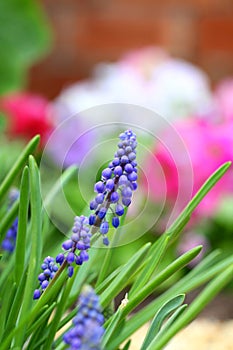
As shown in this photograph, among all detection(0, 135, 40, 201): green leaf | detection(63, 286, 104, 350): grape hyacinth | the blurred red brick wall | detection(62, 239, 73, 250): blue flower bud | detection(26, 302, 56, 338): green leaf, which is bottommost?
detection(63, 286, 104, 350): grape hyacinth

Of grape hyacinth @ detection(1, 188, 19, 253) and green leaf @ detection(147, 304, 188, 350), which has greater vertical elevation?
grape hyacinth @ detection(1, 188, 19, 253)

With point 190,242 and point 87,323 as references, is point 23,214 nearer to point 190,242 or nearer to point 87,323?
point 87,323

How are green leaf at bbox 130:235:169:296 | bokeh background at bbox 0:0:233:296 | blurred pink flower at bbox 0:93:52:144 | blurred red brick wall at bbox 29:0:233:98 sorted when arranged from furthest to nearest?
blurred red brick wall at bbox 29:0:233:98, blurred pink flower at bbox 0:93:52:144, bokeh background at bbox 0:0:233:296, green leaf at bbox 130:235:169:296

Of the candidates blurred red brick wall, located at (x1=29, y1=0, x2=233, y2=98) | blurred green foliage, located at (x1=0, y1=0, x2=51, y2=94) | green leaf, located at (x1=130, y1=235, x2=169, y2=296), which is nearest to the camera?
green leaf, located at (x1=130, y1=235, x2=169, y2=296)

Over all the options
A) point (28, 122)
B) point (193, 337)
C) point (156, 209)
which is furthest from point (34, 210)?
point (28, 122)

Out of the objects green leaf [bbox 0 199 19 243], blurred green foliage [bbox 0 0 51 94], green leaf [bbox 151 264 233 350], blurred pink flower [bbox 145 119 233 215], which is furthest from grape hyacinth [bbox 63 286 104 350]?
blurred green foliage [bbox 0 0 51 94]

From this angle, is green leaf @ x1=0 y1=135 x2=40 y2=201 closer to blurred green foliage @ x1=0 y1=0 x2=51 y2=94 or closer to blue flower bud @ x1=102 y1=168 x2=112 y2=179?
blue flower bud @ x1=102 y1=168 x2=112 y2=179

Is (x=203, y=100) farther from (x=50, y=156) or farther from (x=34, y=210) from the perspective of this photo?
(x=34, y=210)
